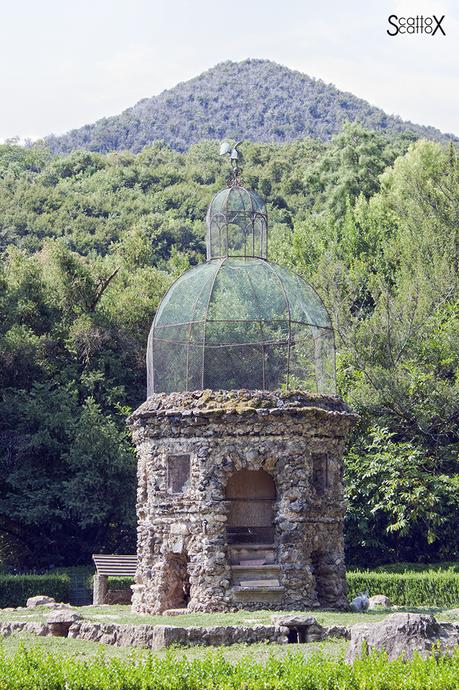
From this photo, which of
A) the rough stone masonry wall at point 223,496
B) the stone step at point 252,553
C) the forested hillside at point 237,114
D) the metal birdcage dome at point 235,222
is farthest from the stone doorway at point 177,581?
the forested hillside at point 237,114

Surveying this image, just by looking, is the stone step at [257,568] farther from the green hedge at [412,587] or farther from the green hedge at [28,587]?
the green hedge at [28,587]

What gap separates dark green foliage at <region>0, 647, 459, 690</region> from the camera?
15.8 m

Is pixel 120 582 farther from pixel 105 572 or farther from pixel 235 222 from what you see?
pixel 235 222

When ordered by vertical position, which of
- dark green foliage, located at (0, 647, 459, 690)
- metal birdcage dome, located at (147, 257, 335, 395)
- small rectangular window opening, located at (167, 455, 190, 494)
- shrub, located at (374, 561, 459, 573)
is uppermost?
metal birdcage dome, located at (147, 257, 335, 395)

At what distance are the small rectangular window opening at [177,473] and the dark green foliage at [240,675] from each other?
9.87 metres

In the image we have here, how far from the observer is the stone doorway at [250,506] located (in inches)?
1075

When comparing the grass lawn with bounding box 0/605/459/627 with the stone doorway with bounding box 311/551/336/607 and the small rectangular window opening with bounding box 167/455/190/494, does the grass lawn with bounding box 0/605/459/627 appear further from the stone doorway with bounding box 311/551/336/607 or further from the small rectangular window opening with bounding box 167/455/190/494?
the small rectangular window opening with bounding box 167/455/190/494

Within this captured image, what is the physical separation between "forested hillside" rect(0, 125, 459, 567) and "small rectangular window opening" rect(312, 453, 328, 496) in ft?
26.3

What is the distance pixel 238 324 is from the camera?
28875 mm

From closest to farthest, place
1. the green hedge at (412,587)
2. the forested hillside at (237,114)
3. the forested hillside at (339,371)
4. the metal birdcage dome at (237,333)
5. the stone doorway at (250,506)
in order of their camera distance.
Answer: the stone doorway at (250,506)
the metal birdcage dome at (237,333)
the green hedge at (412,587)
the forested hillside at (339,371)
the forested hillside at (237,114)

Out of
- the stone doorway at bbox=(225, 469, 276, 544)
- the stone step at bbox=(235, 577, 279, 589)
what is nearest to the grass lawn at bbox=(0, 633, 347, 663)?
the stone step at bbox=(235, 577, 279, 589)

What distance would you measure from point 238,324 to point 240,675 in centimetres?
1353

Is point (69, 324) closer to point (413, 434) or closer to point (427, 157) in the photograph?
point (413, 434)

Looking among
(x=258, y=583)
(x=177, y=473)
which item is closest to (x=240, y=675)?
(x=258, y=583)
